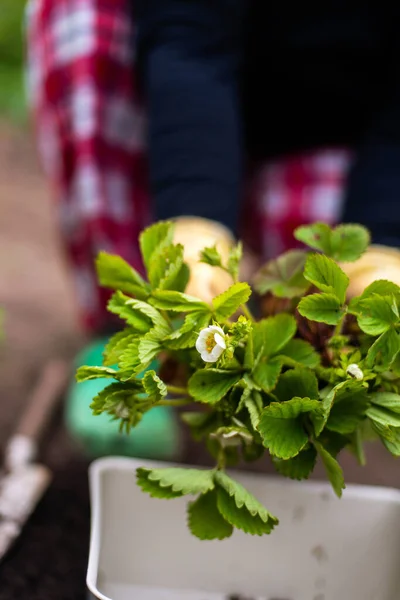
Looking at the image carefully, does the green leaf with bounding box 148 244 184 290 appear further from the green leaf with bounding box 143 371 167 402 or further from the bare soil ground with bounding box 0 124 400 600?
the bare soil ground with bounding box 0 124 400 600

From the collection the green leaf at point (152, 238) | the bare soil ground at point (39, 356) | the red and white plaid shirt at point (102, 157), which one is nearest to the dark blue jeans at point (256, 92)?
the red and white plaid shirt at point (102, 157)

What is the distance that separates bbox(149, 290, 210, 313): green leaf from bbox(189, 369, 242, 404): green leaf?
3cm

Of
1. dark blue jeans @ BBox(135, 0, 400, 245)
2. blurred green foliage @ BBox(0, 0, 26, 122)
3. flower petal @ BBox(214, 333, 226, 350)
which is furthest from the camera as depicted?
blurred green foliage @ BBox(0, 0, 26, 122)

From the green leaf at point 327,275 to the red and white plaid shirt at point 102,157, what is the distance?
0.68 meters

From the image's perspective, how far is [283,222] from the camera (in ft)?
Answer: 3.54

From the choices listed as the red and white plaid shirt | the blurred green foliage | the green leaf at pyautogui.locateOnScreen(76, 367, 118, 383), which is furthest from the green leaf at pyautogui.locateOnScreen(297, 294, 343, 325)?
the blurred green foliage

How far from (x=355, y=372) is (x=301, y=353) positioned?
0.04m

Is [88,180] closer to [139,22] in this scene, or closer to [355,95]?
[139,22]

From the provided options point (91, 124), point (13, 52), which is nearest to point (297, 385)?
point (91, 124)

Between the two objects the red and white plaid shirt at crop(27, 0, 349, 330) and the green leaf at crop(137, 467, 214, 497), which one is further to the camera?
the red and white plaid shirt at crop(27, 0, 349, 330)

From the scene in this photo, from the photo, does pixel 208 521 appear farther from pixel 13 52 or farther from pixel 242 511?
pixel 13 52

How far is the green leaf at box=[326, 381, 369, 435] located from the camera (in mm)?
358

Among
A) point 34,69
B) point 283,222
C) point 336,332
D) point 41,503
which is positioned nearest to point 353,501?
point 336,332

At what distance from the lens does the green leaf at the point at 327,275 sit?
366 millimetres
